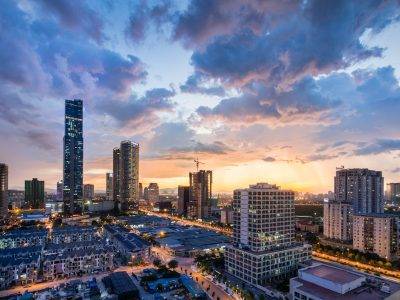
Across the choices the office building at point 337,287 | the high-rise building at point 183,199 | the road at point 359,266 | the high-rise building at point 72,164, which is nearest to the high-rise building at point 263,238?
the office building at point 337,287

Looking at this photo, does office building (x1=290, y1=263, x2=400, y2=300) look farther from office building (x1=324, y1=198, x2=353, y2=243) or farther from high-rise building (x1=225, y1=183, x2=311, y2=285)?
office building (x1=324, y1=198, x2=353, y2=243)

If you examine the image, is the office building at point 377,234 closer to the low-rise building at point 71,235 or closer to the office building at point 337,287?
the office building at point 337,287

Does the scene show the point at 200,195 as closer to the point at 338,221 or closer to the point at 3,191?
the point at 338,221

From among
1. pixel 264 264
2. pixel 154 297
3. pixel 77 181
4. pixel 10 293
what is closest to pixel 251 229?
pixel 264 264

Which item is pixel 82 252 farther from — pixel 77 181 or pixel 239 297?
pixel 77 181

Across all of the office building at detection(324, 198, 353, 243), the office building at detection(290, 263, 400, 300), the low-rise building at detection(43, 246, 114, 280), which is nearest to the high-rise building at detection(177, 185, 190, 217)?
the office building at detection(324, 198, 353, 243)
